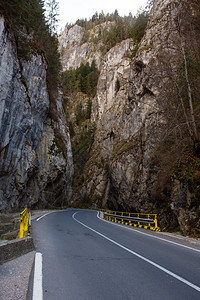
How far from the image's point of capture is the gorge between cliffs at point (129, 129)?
48.6 feet

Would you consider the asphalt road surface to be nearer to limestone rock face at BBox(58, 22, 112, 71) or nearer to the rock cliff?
the rock cliff

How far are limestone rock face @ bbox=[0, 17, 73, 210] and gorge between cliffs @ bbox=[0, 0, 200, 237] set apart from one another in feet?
0.32

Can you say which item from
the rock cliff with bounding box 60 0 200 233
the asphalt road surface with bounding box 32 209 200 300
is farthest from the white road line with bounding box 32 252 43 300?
the rock cliff with bounding box 60 0 200 233

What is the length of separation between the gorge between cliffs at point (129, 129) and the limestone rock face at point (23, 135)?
0.32ft

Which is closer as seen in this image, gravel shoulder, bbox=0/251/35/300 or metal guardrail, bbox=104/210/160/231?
gravel shoulder, bbox=0/251/35/300

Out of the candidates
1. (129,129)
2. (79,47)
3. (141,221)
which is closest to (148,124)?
(129,129)

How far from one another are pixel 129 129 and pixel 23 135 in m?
17.3

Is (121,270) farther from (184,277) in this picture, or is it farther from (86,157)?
(86,157)

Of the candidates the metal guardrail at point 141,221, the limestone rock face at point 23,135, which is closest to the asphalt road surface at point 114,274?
the metal guardrail at point 141,221

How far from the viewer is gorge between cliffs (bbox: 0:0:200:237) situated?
14.8 meters

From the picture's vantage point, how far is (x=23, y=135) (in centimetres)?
2169

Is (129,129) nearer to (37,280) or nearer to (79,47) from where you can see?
(37,280)

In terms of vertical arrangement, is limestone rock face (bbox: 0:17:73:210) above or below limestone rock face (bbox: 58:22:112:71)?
below

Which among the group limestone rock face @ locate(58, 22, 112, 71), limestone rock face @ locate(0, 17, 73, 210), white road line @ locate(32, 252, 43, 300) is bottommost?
white road line @ locate(32, 252, 43, 300)
